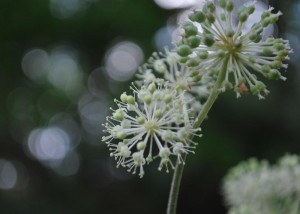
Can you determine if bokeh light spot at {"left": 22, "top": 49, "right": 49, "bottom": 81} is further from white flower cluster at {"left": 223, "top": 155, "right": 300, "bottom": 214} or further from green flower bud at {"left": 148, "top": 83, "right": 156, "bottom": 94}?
green flower bud at {"left": 148, "top": 83, "right": 156, "bottom": 94}

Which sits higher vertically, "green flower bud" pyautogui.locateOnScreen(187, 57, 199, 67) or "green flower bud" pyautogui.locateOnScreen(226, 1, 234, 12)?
"green flower bud" pyautogui.locateOnScreen(226, 1, 234, 12)

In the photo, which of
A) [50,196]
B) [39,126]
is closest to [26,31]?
[39,126]

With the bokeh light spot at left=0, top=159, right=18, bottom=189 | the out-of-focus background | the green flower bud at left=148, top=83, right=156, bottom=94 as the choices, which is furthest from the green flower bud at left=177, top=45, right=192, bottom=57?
the bokeh light spot at left=0, top=159, right=18, bottom=189

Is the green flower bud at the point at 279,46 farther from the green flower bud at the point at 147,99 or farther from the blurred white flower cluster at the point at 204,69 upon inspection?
the green flower bud at the point at 147,99

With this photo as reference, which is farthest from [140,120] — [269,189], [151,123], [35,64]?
[35,64]

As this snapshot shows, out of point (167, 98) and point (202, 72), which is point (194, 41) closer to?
point (202, 72)

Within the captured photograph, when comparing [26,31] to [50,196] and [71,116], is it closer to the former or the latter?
[71,116]
